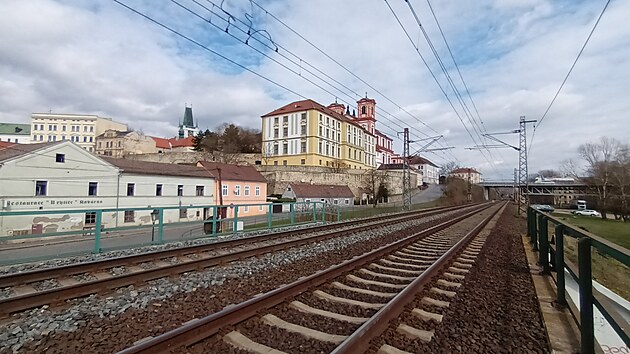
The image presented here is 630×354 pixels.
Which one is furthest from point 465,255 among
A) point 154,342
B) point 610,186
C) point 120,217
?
point 610,186

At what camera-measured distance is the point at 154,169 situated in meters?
38.0

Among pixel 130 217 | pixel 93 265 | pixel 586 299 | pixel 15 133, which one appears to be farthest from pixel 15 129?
pixel 586 299

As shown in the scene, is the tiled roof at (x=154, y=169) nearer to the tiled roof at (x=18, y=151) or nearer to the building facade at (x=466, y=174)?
the tiled roof at (x=18, y=151)

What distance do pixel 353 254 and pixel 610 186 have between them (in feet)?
185

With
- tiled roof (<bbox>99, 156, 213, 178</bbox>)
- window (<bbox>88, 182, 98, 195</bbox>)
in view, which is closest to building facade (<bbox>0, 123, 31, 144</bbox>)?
tiled roof (<bbox>99, 156, 213, 178</bbox>)

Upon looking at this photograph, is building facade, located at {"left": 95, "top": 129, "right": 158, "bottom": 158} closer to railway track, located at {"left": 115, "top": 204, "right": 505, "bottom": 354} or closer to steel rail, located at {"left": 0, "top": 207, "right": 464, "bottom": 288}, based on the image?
steel rail, located at {"left": 0, "top": 207, "right": 464, "bottom": 288}

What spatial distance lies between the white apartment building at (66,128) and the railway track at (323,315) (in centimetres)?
11377

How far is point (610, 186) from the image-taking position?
159ft

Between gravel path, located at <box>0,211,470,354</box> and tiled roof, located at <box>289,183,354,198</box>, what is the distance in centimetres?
4168

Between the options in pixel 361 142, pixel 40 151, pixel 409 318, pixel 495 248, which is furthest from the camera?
pixel 361 142

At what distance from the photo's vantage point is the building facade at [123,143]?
293 ft

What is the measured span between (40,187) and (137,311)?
33.5 metres

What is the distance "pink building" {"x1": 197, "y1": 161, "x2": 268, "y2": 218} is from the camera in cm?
4362

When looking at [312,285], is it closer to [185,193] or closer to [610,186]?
[185,193]
